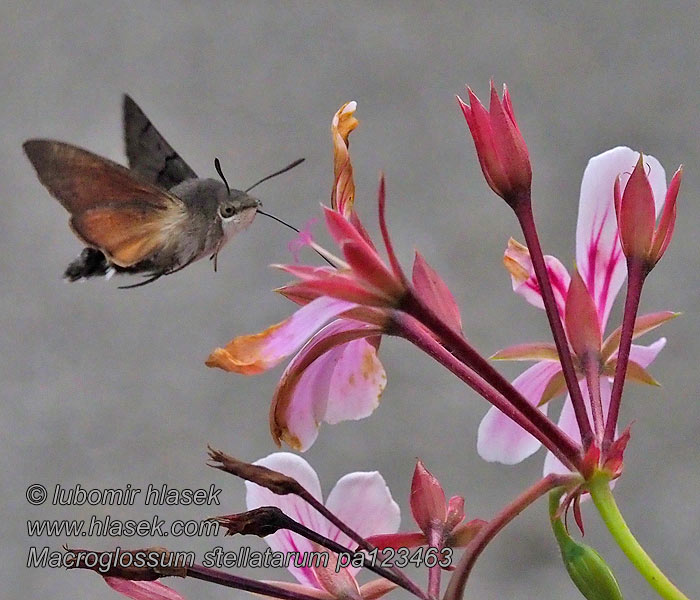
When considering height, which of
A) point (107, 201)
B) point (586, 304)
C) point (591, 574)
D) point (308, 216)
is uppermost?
point (308, 216)

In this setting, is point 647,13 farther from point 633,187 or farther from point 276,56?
point 633,187

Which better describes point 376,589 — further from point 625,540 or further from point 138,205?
point 138,205

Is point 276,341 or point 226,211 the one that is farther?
point 226,211

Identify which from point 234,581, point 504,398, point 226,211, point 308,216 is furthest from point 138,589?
point 308,216

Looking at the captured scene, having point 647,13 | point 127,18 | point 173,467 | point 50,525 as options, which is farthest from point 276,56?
point 50,525

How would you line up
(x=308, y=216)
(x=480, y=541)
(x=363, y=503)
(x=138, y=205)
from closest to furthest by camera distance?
1. (x=480, y=541)
2. (x=363, y=503)
3. (x=138, y=205)
4. (x=308, y=216)

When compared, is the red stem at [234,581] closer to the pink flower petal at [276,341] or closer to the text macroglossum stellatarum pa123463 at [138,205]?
the pink flower petal at [276,341]
